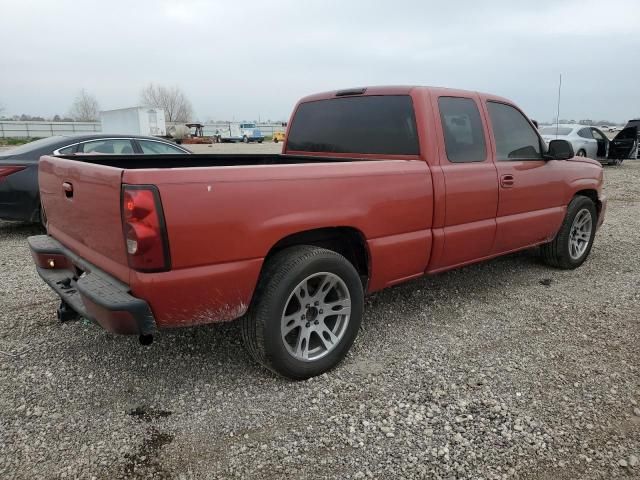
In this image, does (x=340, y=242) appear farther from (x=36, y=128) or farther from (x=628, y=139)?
(x=36, y=128)

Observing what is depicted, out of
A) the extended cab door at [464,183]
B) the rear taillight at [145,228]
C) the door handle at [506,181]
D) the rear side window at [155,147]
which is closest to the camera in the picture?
the rear taillight at [145,228]

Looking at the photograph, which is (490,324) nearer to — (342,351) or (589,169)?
(342,351)

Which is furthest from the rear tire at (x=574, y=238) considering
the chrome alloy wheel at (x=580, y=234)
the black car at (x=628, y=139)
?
the black car at (x=628, y=139)

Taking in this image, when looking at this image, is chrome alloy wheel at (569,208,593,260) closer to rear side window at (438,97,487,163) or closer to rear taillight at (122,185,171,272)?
rear side window at (438,97,487,163)

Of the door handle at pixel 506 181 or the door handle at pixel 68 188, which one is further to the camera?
the door handle at pixel 506 181

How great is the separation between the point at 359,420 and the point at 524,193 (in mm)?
2735

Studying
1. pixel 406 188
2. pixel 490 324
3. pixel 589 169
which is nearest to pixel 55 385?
pixel 406 188

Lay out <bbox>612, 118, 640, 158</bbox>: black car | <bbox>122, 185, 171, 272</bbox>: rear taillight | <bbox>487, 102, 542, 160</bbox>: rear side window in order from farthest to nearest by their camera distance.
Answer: <bbox>612, 118, 640, 158</bbox>: black car < <bbox>487, 102, 542, 160</bbox>: rear side window < <bbox>122, 185, 171, 272</bbox>: rear taillight

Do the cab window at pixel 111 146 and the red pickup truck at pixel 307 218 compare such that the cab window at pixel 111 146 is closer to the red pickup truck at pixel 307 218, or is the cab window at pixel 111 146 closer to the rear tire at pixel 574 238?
the red pickup truck at pixel 307 218

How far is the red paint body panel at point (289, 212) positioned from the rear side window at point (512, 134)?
11cm

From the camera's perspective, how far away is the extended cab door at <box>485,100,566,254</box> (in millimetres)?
4184

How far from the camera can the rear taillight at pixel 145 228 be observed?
2.29m

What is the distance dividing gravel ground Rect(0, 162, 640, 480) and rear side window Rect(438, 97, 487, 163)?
1323 mm

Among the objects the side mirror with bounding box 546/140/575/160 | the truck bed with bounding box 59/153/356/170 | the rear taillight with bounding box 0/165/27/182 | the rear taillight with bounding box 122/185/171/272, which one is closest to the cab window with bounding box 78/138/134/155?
the rear taillight with bounding box 0/165/27/182
